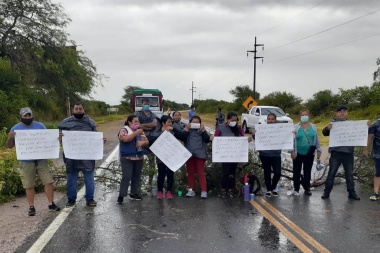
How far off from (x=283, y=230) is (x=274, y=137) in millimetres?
2594

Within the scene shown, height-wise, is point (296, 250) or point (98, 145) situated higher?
point (98, 145)

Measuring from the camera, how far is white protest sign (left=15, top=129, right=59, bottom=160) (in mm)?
6852

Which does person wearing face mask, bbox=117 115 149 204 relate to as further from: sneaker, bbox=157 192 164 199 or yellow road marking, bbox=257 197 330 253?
yellow road marking, bbox=257 197 330 253

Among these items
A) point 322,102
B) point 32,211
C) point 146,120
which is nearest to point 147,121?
point 146,120

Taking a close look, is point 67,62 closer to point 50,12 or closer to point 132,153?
point 50,12

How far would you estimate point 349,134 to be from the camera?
7996mm

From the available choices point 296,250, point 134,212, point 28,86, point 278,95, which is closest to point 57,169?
point 134,212

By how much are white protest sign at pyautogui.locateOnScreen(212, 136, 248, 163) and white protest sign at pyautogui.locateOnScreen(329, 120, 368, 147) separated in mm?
1677

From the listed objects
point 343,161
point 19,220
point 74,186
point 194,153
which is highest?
point 194,153

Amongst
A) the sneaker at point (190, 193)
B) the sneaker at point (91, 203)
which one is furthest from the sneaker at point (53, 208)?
the sneaker at point (190, 193)

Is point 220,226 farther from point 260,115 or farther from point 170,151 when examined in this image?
point 260,115

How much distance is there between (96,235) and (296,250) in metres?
2.61

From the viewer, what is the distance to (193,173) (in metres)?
8.19

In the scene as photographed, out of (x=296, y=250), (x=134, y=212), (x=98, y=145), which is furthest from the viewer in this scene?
(x=98, y=145)
